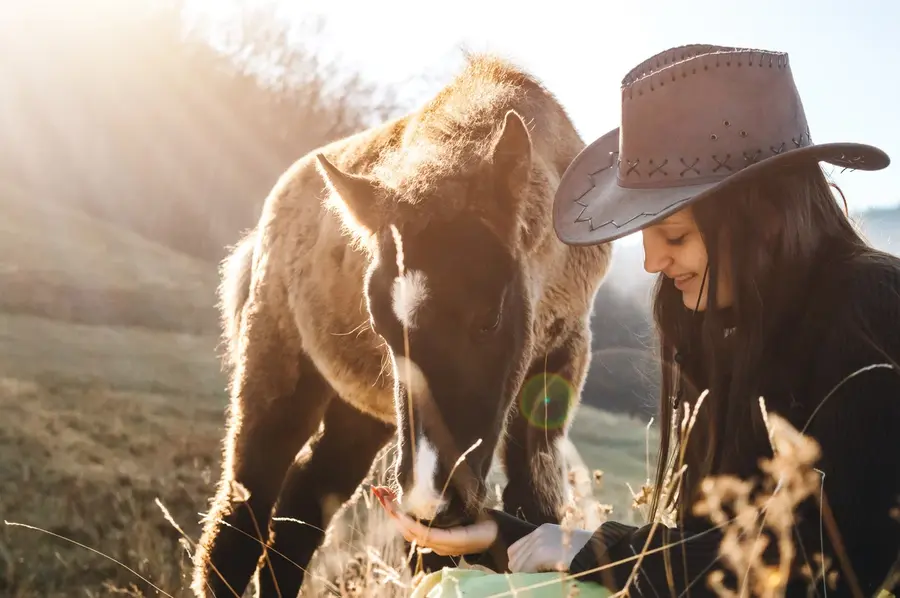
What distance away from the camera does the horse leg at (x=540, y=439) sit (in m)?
3.62

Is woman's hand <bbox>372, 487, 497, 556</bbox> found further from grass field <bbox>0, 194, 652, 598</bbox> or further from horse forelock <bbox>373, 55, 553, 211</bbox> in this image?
horse forelock <bbox>373, 55, 553, 211</bbox>

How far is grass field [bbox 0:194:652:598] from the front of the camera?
455cm

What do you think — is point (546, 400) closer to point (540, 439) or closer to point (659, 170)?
point (540, 439)

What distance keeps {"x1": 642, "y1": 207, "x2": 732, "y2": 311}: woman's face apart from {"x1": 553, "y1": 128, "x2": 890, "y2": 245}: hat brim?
8cm

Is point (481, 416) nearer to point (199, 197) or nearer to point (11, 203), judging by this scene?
point (11, 203)

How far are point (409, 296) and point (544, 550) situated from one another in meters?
1.12

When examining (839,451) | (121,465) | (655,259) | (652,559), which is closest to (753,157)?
(655,259)

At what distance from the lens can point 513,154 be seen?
308cm

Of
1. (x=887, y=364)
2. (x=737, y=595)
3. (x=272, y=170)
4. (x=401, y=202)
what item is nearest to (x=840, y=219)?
(x=887, y=364)

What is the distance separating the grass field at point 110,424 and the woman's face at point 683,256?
6.30ft

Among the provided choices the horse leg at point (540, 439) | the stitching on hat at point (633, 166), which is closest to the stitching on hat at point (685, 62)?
the stitching on hat at point (633, 166)

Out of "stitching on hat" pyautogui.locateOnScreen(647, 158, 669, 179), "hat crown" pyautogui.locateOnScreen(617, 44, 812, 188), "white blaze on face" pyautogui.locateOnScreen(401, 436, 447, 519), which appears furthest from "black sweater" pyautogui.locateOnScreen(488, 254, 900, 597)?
"white blaze on face" pyautogui.locateOnScreen(401, 436, 447, 519)

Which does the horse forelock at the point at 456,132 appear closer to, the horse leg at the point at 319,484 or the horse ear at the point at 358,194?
the horse ear at the point at 358,194

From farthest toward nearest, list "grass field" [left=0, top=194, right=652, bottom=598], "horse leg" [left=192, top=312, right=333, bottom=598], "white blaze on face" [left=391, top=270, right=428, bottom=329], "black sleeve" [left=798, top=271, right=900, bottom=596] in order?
"grass field" [left=0, top=194, right=652, bottom=598] → "horse leg" [left=192, top=312, right=333, bottom=598] → "white blaze on face" [left=391, top=270, right=428, bottom=329] → "black sleeve" [left=798, top=271, right=900, bottom=596]
